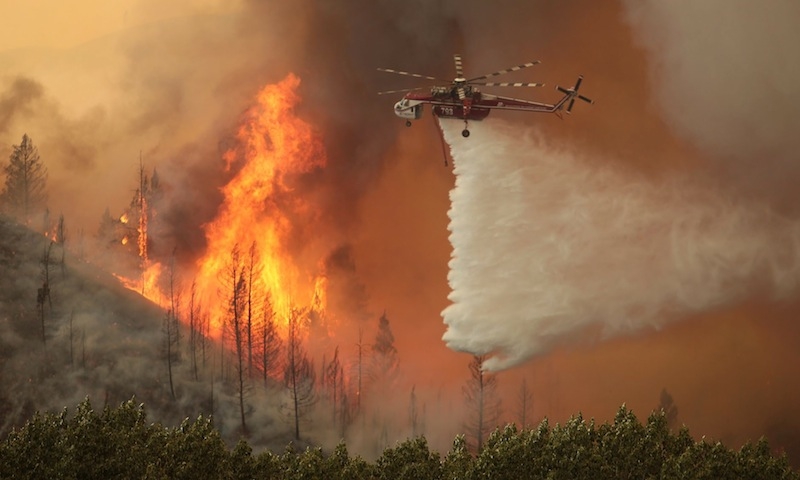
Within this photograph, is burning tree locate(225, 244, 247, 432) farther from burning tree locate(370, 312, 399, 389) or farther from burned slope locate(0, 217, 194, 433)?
burning tree locate(370, 312, 399, 389)

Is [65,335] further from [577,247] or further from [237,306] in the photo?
[577,247]

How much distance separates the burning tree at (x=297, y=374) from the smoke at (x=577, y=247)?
14.7m

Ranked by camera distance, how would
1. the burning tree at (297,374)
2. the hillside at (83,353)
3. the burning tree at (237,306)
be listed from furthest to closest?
the burning tree at (237,306) → the burning tree at (297,374) → the hillside at (83,353)

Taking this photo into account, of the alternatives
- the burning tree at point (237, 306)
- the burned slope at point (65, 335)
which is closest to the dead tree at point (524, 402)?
the burning tree at point (237, 306)

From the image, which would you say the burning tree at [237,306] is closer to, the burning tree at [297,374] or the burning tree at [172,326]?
the burning tree at [297,374]

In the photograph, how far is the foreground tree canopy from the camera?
45500mm

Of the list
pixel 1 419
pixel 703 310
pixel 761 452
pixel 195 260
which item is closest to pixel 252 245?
pixel 195 260

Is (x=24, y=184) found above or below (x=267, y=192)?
above

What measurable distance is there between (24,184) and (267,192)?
20726mm

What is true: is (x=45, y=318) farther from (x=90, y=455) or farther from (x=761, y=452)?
(x=761, y=452)

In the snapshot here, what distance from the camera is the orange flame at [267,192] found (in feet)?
289

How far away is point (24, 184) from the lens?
89875 millimetres

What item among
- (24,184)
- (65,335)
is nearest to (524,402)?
(65,335)

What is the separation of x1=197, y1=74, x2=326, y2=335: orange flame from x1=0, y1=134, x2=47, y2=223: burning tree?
15256 mm
